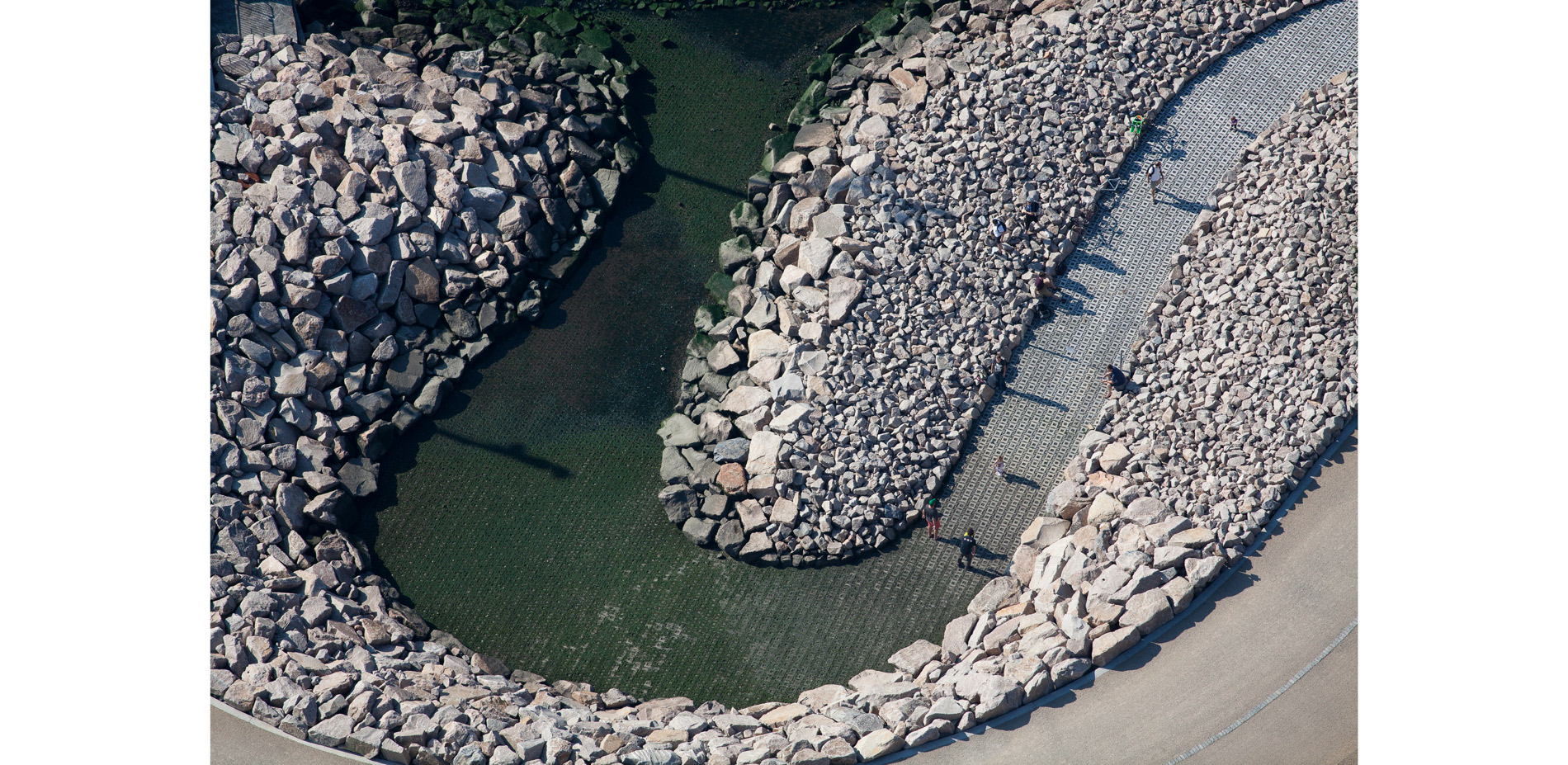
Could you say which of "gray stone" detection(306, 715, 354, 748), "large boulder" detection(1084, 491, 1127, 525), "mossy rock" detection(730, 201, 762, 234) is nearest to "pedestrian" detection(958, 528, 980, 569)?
"large boulder" detection(1084, 491, 1127, 525)

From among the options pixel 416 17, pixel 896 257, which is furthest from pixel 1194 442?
pixel 416 17

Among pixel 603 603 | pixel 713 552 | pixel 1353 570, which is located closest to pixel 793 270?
pixel 713 552

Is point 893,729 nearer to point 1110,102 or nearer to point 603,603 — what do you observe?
point 603,603

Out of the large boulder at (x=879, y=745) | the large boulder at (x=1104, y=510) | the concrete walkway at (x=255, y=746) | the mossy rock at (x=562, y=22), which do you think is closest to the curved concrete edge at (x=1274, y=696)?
the large boulder at (x=1104, y=510)

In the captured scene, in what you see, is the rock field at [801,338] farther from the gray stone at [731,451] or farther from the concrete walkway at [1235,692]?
the concrete walkway at [1235,692]

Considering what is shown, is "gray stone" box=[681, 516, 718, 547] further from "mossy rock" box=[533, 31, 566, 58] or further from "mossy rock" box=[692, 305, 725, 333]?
"mossy rock" box=[533, 31, 566, 58]

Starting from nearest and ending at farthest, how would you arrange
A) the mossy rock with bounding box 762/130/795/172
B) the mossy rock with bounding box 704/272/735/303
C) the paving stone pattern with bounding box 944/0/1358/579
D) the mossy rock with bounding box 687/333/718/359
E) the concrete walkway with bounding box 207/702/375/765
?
the concrete walkway with bounding box 207/702/375/765, the paving stone pattern with bounding box 944/0/1358/579, the mossy rock with bounding box 687/333/718/359, the mossy rock with bounding box 704/272/735/303, the mossy rock with bounding box 762/130/795/172
